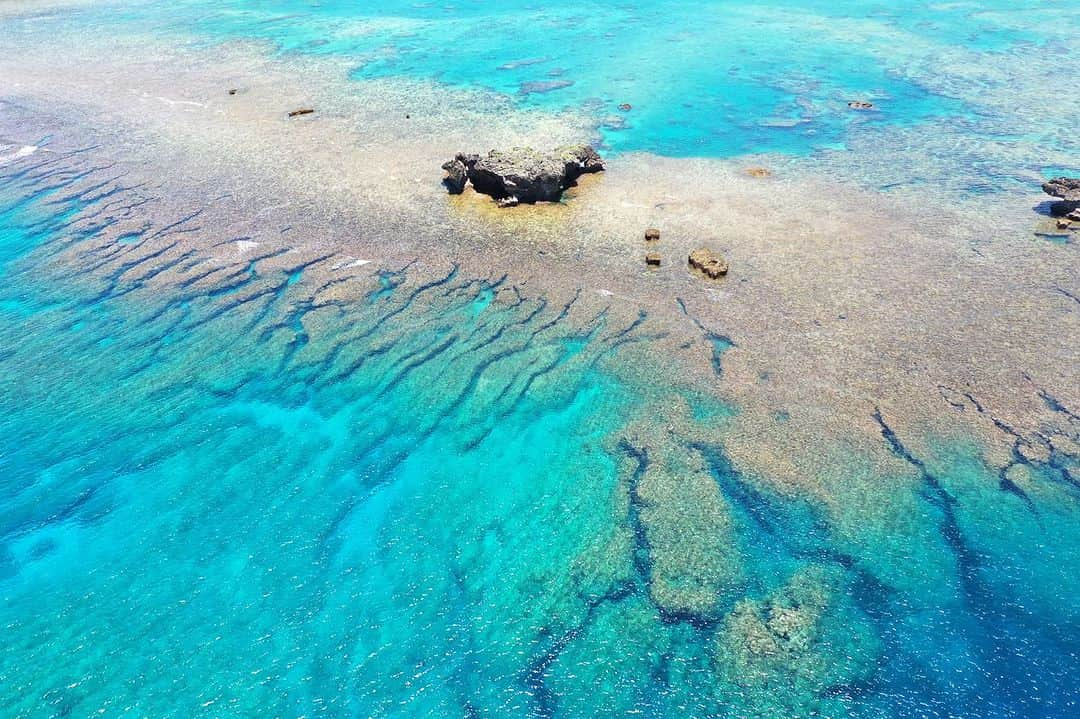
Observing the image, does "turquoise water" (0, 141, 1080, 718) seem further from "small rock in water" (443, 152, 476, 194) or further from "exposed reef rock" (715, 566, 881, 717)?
"small rock in water" (443, 152, 476, 194)

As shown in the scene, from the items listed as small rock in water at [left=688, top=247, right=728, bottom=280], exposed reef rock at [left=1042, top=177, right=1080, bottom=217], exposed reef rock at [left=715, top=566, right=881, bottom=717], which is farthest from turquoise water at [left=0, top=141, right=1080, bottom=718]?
exposed reef rock at [left=1042, top=177, right=1080, bottom=217]

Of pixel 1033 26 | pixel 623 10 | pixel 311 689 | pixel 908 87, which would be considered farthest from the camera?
pixel 623 10

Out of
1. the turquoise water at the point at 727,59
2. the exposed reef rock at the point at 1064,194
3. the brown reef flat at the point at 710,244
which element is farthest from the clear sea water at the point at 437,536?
the turquoise water at the point at 727,59

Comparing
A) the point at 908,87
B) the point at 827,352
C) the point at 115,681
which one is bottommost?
the point at 115,681

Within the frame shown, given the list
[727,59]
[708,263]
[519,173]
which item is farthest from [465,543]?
[727,59]

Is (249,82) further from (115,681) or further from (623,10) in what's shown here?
(115,681)

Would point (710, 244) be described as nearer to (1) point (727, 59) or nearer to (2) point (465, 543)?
(2) point (465, 543)

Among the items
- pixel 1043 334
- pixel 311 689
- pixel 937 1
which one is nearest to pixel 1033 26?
pixel 937 1

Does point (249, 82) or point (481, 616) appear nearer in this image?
point (481, 616)

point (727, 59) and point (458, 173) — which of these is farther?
point (727, 59)
